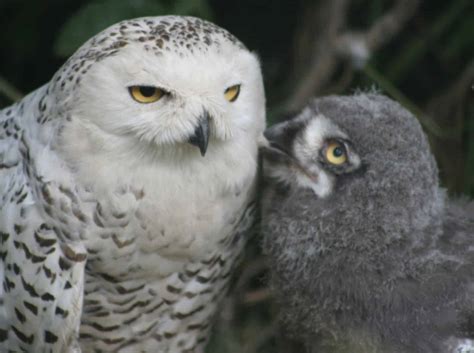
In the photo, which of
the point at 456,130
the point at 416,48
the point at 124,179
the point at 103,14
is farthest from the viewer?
the point at 416,48

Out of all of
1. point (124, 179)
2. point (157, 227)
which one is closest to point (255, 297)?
point (157, 227)

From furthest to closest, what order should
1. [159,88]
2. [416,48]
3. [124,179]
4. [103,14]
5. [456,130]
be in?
1. [416,48]
2. [456,130]
3. [103,14]
4. [124,179]
5. [159,88]

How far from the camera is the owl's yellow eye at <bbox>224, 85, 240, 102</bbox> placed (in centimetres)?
212

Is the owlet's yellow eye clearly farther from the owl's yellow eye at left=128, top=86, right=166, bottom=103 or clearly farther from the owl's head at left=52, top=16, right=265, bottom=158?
the owl's yellow eye at left=128, top=86, right=166, bottom=103

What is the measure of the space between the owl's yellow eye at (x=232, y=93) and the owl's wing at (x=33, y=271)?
490 mm

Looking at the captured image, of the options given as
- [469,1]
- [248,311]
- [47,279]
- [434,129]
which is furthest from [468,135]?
[47,279]

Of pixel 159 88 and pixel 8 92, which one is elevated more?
pixel 159 88

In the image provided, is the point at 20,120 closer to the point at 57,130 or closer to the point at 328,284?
the point at 57,130

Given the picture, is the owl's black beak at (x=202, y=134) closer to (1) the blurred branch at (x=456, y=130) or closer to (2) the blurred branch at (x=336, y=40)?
(2) the blurred branch at (x=336, y=40)

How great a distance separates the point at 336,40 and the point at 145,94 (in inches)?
60.4

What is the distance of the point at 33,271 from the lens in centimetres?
214

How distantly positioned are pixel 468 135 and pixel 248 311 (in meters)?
1.04

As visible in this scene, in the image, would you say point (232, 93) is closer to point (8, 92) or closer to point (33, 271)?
point (33, 271)

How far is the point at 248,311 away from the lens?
3367 millimetres
